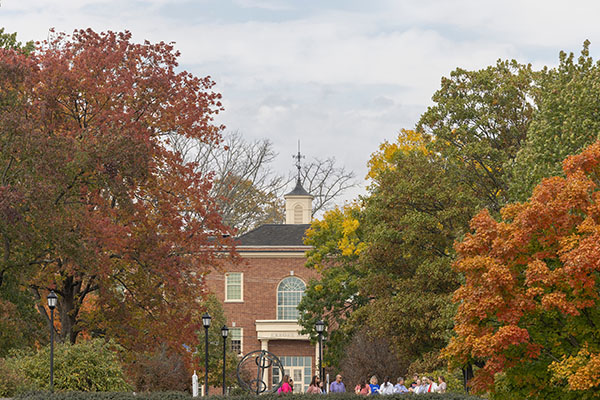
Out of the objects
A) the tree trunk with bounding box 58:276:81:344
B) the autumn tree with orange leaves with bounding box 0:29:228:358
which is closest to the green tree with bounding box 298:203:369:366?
the autumn tree with orange leaves with bounding box 0:29:228:358

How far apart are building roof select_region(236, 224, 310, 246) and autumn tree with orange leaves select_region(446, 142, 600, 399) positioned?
32626 mm

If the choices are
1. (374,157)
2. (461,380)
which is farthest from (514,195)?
(374,157)

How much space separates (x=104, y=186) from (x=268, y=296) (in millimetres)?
29109

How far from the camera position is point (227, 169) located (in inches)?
2282

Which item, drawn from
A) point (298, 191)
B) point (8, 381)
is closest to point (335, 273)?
point (298, 191)

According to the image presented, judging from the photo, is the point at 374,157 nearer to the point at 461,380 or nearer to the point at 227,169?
the point at 461,380

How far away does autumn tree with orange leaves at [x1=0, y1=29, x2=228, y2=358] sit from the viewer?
2466 centimetres

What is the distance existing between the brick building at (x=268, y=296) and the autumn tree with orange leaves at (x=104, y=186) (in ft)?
77.6

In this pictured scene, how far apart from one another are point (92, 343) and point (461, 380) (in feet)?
45.6

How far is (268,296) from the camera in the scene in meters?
53.8

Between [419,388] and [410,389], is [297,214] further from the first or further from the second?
[410,389]

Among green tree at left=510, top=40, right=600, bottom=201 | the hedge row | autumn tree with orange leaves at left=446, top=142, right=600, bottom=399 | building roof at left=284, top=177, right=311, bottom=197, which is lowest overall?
the hedge row

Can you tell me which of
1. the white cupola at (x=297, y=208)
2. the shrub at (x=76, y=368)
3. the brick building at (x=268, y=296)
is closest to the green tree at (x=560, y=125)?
the shrub at (x=76, y=368)

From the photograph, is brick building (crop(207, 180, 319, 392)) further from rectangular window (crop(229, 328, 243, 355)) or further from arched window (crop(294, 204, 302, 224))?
arched window (crop(294, 204, 302, 224))
